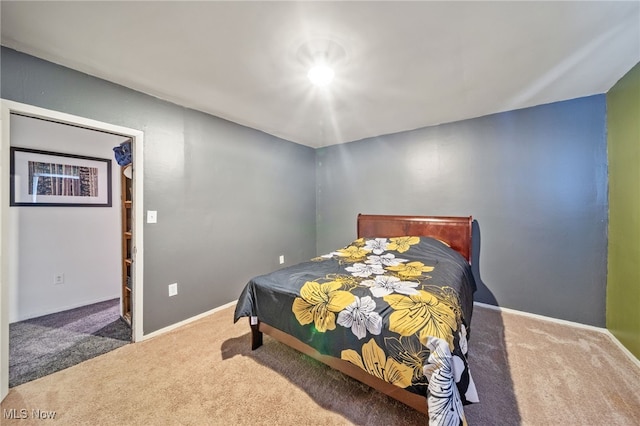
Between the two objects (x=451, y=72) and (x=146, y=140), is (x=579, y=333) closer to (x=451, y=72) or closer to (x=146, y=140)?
(x=451, y=72)

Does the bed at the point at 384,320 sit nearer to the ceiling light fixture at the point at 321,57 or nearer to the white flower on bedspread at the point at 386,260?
the white flower on bedspread at the point at 386,260

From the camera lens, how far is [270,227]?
3.52 m

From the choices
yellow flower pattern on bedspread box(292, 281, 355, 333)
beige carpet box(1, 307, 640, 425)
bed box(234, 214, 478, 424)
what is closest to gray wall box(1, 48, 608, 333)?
beige carpet box(1, 307, 640, 425)

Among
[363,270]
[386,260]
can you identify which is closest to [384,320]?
[363,270]

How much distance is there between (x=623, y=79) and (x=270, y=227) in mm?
3907

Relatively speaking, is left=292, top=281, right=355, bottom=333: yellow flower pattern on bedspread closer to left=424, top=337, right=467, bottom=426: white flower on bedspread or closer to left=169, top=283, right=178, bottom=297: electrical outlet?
left=424, top=337, right=467, bottom=426: white flower on bedspread

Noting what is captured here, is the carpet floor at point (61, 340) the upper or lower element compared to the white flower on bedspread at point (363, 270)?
lower

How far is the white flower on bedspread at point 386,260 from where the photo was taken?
2.42m

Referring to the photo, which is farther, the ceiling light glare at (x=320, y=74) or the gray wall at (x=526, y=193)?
the gray wall at (x=526, y=193)

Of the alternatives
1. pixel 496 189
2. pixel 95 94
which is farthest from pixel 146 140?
pixel 496 189

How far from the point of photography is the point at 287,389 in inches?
62.6

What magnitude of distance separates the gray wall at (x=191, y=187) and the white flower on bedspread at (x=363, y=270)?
5.36 ft

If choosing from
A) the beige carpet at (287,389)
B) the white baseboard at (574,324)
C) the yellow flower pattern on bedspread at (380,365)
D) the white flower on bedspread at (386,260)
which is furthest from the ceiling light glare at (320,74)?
the white baseboard at (574,324)

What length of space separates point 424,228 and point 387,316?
2.04m
